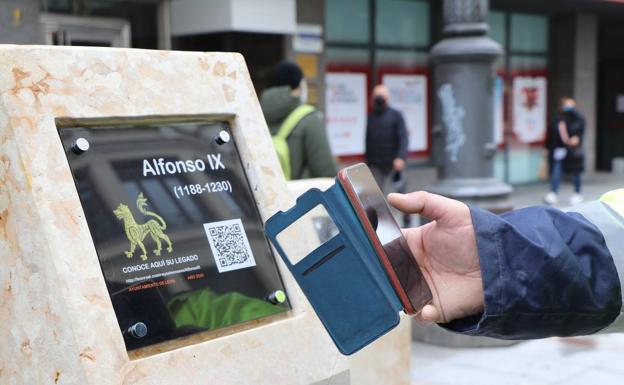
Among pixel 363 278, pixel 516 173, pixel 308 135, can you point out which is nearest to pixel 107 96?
pixel 363 278

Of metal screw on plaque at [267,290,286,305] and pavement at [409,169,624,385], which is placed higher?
metal screw on plaque at [267,290,286,305]

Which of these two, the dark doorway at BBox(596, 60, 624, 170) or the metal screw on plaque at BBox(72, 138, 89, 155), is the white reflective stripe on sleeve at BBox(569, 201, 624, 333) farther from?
the dark doorway at BBox(596, 60, 624, 170)

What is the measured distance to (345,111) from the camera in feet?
44.0

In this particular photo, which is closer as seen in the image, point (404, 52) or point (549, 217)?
point (549, 217)

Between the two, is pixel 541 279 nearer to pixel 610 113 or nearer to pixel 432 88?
pixel 432 88

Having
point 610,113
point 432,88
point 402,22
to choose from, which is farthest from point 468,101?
point 610,113

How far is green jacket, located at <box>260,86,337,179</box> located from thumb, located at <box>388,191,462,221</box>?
3.40 m

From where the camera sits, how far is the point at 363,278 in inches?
66.2

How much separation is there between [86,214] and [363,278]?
72 cm

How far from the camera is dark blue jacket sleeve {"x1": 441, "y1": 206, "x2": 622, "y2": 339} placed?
1.81 metres

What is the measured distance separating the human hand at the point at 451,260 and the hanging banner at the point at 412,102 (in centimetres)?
1236

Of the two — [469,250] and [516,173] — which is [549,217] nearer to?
[469,250]

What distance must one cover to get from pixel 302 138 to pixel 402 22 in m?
9.55

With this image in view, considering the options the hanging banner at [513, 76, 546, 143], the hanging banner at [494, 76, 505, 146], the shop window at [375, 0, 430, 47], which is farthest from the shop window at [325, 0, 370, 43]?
the hanging banner at [513, 76, 546, 143]
